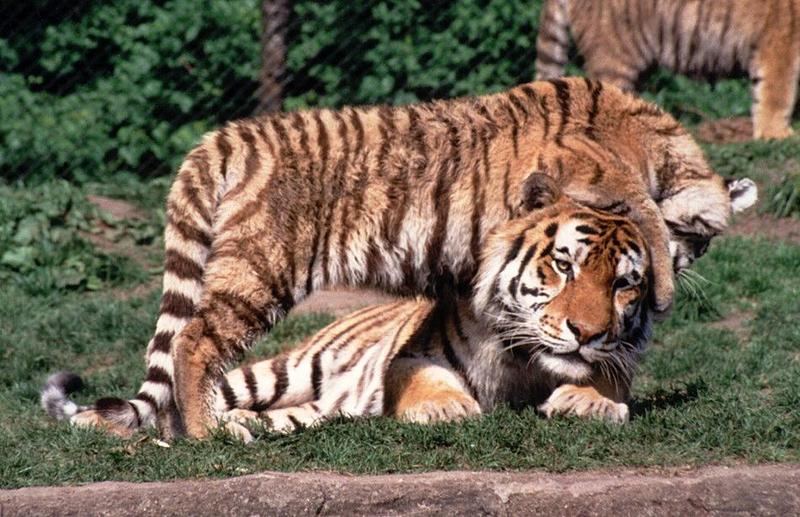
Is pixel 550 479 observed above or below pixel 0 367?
above

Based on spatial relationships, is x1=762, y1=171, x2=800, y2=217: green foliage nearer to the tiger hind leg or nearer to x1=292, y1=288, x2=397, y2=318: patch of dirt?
x1=292, y1=288, x2=397, y2=318: patch of dirt

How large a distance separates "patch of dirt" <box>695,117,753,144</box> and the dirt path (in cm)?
619

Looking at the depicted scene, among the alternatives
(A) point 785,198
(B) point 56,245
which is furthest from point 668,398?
(B) point 56,245

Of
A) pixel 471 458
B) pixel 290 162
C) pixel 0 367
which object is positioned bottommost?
pixel 0 367

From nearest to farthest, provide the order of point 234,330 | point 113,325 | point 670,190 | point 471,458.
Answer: point 471,458
point 234,330
point 670,190
point 113,325

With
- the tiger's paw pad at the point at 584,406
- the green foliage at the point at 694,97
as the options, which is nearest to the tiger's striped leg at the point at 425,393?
the tiger's paw pad at the point at 584,406

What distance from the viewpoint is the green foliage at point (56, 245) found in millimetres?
7973

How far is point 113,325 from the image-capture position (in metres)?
7.20

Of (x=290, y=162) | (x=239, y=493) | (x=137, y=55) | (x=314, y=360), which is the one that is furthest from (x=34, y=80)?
(x=239, y=493)

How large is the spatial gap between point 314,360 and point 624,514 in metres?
2.53

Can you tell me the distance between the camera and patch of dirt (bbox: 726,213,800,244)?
8078mm

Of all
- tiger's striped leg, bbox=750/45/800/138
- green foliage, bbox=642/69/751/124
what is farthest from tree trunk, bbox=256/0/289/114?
tiger's striped leg, bbox=750/45/800/138

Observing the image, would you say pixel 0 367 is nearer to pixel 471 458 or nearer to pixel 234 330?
pixel 234 330

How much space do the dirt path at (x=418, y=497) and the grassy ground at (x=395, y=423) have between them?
0.31 meters
